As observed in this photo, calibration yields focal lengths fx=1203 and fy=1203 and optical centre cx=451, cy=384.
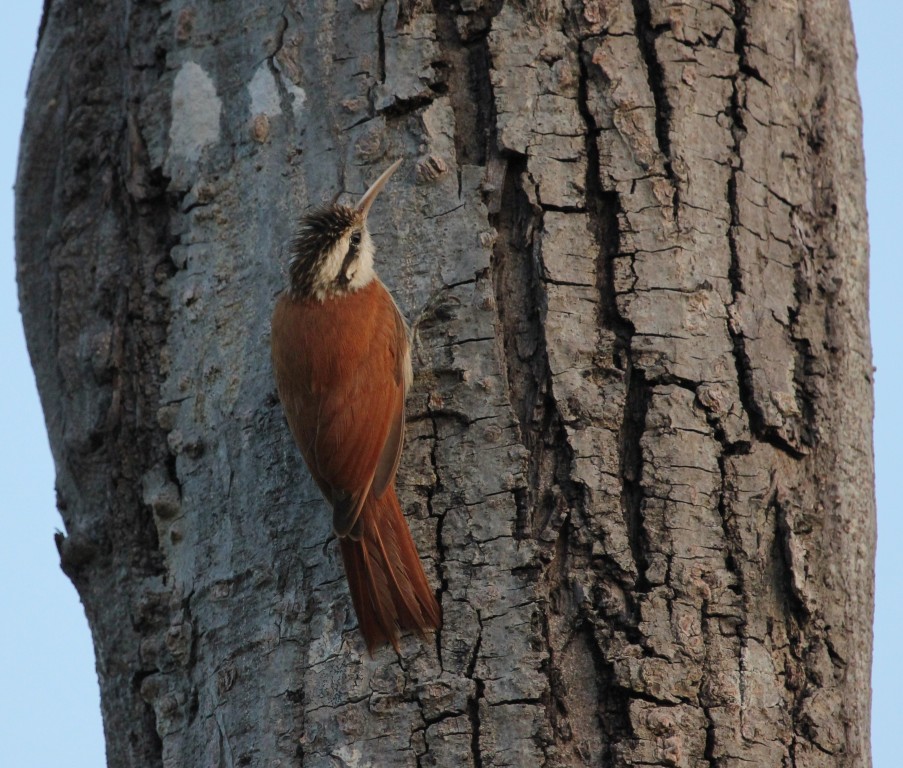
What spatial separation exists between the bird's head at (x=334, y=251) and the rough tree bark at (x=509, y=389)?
78 mm

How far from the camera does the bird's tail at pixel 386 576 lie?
271 cm

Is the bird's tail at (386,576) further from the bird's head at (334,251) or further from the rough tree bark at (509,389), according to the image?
the bird's head at (334,251)

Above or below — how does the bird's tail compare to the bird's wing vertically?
below

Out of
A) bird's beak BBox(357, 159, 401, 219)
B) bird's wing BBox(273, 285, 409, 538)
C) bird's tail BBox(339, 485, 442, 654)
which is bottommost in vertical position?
bird's tail BBox(339, 485, 442, 654)

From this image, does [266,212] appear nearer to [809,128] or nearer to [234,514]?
[234,514]

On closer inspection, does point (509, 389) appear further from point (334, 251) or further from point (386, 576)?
point (334, 251)

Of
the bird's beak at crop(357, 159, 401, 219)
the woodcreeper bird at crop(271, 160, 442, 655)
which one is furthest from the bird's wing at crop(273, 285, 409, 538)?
the bird's beak at crop(357, 159, 401, 219)

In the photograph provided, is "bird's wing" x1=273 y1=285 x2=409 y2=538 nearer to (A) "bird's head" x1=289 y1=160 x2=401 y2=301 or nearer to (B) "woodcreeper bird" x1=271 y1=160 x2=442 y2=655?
(B) "woodcreeper bird" x1=271 y1=160 x2=442 y2=655

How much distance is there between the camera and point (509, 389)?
2.92 metres

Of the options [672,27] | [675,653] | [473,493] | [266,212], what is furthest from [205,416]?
[672,27]

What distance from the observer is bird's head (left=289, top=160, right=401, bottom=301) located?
10.9 ft

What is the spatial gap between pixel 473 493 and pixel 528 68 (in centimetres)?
112

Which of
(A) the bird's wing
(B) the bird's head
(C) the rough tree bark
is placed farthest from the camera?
(B) the bird's head

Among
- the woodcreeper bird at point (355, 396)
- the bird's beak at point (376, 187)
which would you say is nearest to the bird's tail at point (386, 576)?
the woodcreeper bird at point (355, 396)
